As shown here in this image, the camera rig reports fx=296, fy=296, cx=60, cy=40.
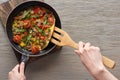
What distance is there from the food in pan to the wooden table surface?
78 mm

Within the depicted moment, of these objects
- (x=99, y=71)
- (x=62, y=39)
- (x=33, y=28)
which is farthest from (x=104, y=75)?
(x=33, y=28)

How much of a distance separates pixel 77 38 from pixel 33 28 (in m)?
0.17

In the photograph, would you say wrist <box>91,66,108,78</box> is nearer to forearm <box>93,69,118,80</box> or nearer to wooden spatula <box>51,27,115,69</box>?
forearm <box>93,69,118,80</box>

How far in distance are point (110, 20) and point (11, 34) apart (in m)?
0.37

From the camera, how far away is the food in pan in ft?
3.44

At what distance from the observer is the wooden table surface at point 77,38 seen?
111 cm

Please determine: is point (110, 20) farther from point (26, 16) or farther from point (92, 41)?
point (26, 16)

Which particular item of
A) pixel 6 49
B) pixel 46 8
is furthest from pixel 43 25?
pixel 6 49

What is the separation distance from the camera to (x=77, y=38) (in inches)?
44.0

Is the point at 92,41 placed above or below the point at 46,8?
below

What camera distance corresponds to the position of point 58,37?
1.03 meters

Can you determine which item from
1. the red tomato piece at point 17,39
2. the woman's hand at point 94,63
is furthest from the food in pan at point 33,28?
the woman's hand at point 94,63

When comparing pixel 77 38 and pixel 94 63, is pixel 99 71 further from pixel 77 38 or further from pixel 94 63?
pixel 77 38

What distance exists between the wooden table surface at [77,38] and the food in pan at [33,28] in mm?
78
